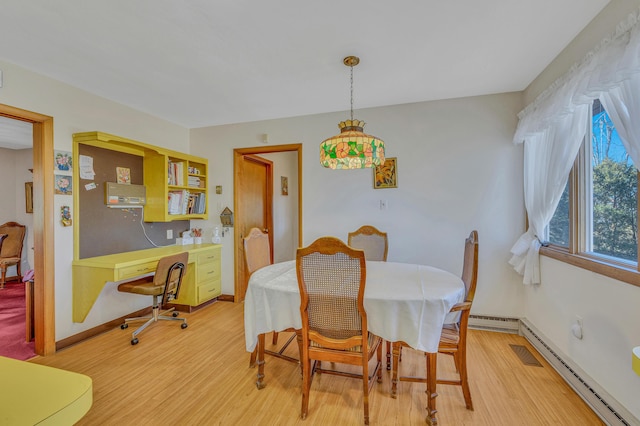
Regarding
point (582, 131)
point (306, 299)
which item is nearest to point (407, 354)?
point (306, 299)

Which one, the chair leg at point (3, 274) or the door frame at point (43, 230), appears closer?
the door frame at point (43, 230)

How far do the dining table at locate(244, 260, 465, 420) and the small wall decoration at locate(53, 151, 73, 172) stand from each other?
2.05 metres

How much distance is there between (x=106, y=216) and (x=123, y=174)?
0.50 m

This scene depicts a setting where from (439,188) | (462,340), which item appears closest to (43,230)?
(462,340)

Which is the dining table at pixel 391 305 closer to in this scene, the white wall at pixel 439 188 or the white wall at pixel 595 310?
the white wall at pixel 595 310

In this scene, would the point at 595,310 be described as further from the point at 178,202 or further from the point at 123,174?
the point at 123,174

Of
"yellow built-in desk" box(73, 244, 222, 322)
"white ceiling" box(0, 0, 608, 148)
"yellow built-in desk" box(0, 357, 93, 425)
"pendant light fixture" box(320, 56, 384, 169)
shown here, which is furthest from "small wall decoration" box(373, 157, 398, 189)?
"yellow built-in desk" box(0, 357, 93, 425)

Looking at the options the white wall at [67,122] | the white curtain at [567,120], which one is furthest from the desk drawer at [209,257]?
the white curtain at [567,120]

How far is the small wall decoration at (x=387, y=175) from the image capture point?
3188mm

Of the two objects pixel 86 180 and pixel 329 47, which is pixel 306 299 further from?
pixel 86 180

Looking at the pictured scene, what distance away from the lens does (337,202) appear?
11.2ft

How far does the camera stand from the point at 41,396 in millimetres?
671

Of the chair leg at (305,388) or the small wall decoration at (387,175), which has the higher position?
the small wall decoration at (387,175)

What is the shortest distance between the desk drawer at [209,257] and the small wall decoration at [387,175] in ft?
7.30
